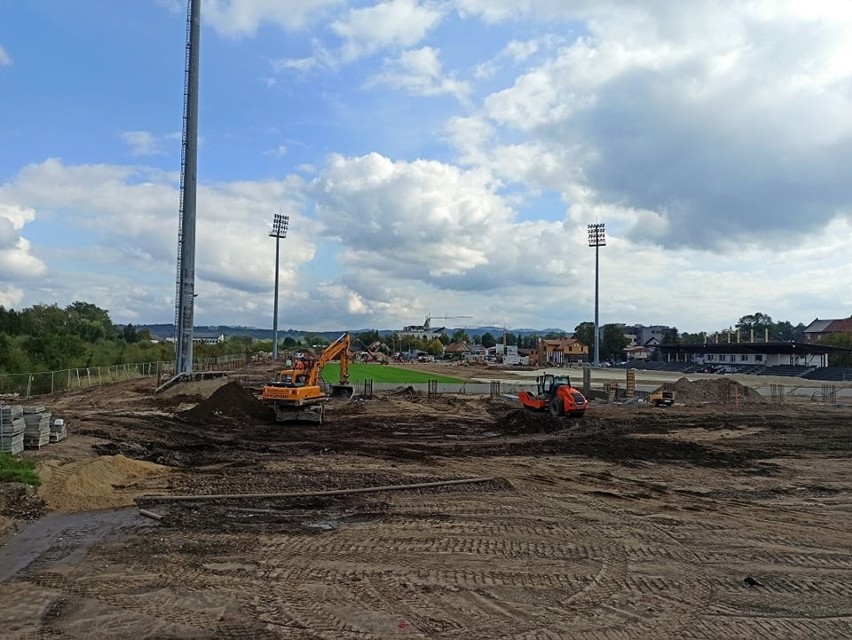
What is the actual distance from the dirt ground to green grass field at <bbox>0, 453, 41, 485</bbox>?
0.43 meters

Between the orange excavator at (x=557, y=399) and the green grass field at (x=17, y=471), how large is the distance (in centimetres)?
2237

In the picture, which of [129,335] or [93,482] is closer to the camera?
[93,482]

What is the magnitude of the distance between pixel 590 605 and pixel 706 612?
135cm

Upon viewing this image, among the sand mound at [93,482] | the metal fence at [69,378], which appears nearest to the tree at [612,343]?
the metal fence at [69,378]

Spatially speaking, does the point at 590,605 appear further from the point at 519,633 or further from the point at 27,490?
the point at 27,490

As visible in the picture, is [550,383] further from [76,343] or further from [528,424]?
[76,343]

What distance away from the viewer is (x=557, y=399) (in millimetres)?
32062

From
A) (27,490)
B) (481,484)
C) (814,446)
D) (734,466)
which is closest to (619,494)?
(481,484)

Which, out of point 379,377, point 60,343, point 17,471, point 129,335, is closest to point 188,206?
point 60,343

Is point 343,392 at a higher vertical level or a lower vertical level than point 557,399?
lower

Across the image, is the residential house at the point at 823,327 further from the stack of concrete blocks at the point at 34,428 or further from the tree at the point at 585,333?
the stack of concrete blocks at the point at 34,428

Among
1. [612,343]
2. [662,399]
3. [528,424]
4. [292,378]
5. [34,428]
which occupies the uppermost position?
[612,343]

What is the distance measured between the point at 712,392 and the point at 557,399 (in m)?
24.3

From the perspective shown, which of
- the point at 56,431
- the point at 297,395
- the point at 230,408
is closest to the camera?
the point at 56,431
